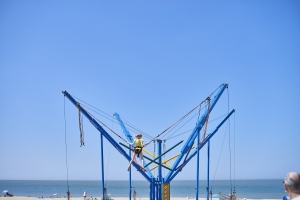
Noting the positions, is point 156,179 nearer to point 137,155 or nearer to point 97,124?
point 137,155

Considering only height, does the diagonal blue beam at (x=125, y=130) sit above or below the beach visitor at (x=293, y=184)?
above

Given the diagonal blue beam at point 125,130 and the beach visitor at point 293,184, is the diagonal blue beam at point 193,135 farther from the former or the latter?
the beach visitor at point 293,184

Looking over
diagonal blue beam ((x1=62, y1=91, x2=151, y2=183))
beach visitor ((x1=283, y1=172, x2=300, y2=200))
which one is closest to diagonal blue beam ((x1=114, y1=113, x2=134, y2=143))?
diagonal blue beam ((x1=62, y1=91, x2=151, y2=183))

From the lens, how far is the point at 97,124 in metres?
16.8

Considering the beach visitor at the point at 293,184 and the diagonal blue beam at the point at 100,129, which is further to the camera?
the diagonal blue beam at the point at 100,129

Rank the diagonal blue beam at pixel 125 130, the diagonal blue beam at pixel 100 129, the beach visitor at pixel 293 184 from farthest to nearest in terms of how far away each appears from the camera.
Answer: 1. the diagonal blue beam at pixel 125 130
2. the diagonal blue beam at pixel 100 129
3. the beach visitor at pixel 293 184

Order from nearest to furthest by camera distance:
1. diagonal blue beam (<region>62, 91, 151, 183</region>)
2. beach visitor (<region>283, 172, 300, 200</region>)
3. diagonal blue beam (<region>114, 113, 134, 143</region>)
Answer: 1. beach visitor (<region>283, 172, 300, 200</region>)
2. diagonal blue beam (<region>62, 91, 151, 183</region>)
3. diagonal blue beam (<region>114, 113, 134, 143</region>)

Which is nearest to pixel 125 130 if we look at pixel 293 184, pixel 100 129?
pixel 100 129

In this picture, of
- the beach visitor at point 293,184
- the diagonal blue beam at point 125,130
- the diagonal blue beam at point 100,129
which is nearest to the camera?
the beach visitor at point 293,184

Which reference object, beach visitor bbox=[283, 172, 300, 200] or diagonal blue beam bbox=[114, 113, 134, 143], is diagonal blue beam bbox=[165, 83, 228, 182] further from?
beach visitor bbox=[283, 172, 300, 200]

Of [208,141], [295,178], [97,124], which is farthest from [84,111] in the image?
[295,178]

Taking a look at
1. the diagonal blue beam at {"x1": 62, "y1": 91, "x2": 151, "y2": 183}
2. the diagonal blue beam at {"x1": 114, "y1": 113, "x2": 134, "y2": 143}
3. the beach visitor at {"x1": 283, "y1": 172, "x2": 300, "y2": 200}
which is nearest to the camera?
the beach visitor at {"x1": 283, "y1": 172, "x2": 300, "y2": 200}

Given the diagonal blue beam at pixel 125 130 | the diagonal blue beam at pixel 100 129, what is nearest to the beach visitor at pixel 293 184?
the diagonal blue beam at pixel 100 129

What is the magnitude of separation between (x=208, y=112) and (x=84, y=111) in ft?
21.0
